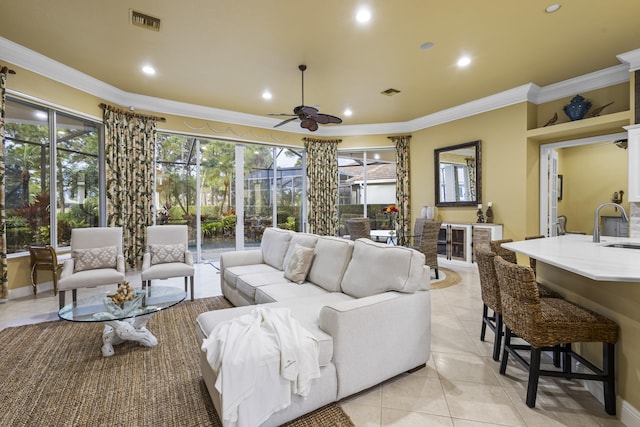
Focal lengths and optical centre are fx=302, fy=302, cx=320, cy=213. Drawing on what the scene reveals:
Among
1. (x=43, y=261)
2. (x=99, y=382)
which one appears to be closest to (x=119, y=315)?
(x=99, y=382)

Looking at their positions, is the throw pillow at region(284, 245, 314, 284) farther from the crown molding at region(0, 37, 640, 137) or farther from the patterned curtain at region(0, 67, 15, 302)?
the crown molding at region(0, 37, 640, 137)

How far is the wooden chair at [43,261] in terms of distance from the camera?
13.7ft

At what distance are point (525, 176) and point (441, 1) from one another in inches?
143

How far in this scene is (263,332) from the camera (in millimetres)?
1774

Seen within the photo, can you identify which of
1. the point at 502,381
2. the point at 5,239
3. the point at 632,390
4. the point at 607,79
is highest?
the point at 607,79

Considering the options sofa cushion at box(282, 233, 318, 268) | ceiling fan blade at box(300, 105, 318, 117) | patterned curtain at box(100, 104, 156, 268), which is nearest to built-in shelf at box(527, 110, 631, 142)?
ceiling fan blade at box(300, 105, 318, 117)

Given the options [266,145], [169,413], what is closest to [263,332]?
[169,413]

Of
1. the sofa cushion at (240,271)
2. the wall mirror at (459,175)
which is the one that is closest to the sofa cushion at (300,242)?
the sofa cushion at (240,271)

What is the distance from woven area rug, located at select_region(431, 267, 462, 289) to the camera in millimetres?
4840

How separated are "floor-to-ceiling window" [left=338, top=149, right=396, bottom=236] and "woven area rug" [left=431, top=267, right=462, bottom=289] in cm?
234

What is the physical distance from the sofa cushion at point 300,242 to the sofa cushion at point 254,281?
0.20 meters

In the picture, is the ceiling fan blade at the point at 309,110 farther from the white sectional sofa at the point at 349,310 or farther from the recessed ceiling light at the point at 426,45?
the white sectional sofa at the point at 349,310

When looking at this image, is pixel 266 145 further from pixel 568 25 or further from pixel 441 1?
pixel 568 25

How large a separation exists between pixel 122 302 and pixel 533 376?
3201 millimetres
